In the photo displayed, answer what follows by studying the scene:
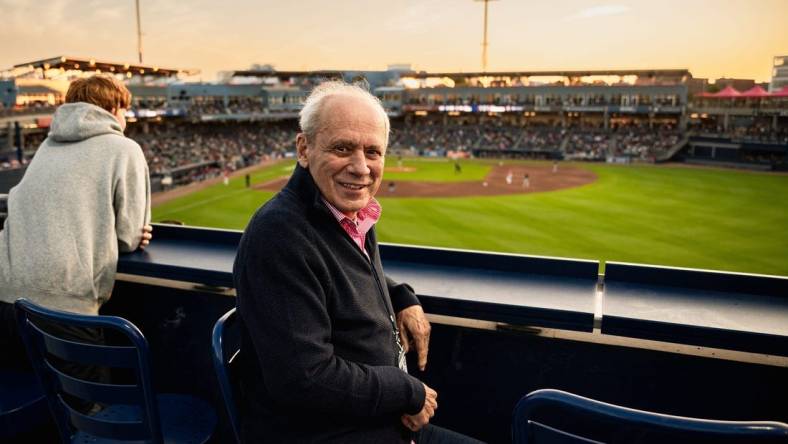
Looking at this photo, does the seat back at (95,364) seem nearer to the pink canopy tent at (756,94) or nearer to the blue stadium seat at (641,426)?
the blue stadium seat at (641,426)

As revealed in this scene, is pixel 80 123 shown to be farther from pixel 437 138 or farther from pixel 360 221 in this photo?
pixel 437 138

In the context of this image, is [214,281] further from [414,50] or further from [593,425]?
[414,50]

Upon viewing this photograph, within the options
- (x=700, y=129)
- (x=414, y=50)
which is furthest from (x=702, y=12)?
(x=414, y=50)

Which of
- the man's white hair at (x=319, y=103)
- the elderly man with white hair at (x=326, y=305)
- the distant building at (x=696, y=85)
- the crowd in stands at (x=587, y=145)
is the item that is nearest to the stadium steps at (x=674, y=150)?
the crowd in stands at (x=587, y=145)

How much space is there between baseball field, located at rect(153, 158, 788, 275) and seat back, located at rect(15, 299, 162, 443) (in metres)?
17.1

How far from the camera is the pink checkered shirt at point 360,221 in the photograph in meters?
2.16

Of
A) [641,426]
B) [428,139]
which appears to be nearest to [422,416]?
[641,426]

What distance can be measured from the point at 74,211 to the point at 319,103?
1.55 m

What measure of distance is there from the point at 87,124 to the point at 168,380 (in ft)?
5.70

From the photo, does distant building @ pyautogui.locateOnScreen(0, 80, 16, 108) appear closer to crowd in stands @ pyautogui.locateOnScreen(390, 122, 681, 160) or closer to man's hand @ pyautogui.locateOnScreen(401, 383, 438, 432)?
crowd in stands @ pyautogui.locateOnScreen(390, 122, 681, 160)

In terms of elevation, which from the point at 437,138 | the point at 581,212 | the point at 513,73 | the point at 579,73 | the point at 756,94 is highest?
the point at 513,73

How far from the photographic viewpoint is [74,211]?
2.77 meters

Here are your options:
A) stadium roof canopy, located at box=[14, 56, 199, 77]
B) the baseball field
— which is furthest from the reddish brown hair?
stadium roof canopy, located at box=[14, 56, 199, 77]

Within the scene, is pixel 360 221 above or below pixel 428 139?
above
